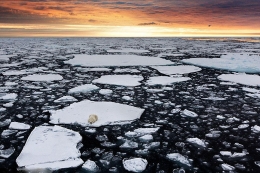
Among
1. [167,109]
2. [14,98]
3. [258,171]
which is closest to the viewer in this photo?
[258,171]

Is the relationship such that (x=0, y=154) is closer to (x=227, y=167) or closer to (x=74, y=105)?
(x=74, y=105)

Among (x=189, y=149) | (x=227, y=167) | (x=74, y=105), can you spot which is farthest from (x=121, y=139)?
(x=74, y=105)

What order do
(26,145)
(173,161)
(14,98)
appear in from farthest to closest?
(14,98)
(26,145)
(173,161)

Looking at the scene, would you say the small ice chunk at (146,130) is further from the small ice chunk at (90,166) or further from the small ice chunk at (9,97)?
the small ice chunk at (9,97)

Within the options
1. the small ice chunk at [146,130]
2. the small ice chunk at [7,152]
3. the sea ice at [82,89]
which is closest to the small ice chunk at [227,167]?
the small ice chunk at [146,130]

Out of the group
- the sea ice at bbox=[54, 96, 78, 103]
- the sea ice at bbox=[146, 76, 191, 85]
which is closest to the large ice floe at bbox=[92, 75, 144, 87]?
the sea ice at bbox=[146, 76, 191, 85]

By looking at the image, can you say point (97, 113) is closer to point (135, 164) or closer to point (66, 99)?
point (66, 99)
